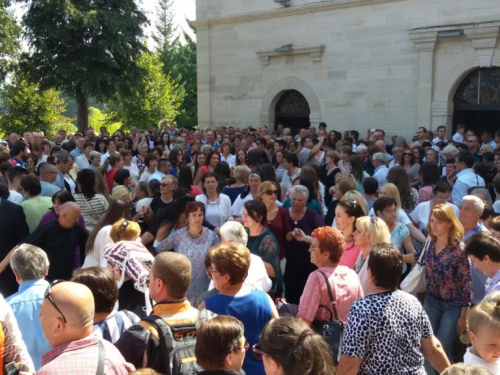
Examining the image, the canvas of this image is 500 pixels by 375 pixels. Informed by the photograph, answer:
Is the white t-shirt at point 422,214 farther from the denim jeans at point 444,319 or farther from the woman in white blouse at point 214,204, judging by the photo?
the woman in white blouse at point 214,204

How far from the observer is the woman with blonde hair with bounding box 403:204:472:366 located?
4.79 m

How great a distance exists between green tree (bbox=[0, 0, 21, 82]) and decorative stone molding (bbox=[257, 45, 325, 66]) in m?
11.0

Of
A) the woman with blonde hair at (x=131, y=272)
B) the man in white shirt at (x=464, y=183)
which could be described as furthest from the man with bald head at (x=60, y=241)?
the man in white shirt at (x=464, y=183)

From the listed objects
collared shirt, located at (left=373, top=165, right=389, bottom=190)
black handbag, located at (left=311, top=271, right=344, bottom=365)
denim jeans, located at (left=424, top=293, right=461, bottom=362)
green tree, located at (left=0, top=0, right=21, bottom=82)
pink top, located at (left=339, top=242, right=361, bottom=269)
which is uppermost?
green tree, located at (left=0, top=0, right=21, bottom=82)

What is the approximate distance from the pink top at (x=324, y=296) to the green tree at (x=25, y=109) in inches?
1057

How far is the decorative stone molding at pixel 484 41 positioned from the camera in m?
14.8

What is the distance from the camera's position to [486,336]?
306 cm

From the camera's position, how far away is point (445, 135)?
15781mm

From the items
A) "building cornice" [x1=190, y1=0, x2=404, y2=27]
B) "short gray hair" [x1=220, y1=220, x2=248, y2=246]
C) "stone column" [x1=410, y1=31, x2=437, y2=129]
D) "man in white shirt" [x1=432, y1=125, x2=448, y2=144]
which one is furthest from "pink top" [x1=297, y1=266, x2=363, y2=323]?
"building cornice" [x1=190, y1=0, x2=404, y2=27]

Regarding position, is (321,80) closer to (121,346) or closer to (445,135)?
(445,135)

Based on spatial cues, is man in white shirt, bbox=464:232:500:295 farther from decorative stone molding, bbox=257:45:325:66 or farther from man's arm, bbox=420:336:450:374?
decorative stone molding, bbox=257:45:325:66

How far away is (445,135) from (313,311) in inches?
509

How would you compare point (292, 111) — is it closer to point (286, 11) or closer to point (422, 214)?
point (286, 11)

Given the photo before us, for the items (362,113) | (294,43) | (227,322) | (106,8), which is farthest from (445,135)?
(106,8)
